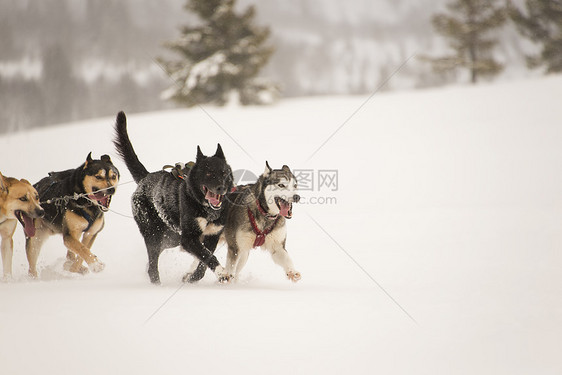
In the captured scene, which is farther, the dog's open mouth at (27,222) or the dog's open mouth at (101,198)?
the dog's open mouth at (27,222)

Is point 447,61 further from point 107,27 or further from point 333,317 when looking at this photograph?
point 333,317

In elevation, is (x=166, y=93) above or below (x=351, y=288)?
above

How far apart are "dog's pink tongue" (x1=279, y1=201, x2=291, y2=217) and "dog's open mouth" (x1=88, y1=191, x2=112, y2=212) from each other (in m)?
1.70

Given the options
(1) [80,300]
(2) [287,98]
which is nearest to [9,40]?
(2) [287,98]

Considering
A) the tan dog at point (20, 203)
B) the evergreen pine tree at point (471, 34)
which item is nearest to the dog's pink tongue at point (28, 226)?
the tan dog at point (20, 203)

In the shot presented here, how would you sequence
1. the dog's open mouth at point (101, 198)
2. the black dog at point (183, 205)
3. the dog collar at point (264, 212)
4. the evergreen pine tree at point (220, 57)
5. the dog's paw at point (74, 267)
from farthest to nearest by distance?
the evergreen pine tree at point (220, 57) → the dog's paw at point (74, 267) → the dog's open mouth at point (101, 198) → the dog collar at point (264, 212) → the black dog at point (183, 205)

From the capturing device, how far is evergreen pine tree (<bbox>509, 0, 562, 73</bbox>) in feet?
59.3

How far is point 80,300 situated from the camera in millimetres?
4652

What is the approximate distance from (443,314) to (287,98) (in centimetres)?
1460

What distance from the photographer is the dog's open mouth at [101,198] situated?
493 centimetres

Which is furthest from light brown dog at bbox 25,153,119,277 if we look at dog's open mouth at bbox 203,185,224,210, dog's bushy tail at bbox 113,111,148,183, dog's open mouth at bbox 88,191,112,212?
dog's open mouth at bbox 203,185,224,210

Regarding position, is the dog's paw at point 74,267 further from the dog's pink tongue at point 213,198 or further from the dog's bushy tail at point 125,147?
the dog's pink tongue at point 213,198

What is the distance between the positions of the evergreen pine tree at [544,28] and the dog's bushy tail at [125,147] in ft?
56.2

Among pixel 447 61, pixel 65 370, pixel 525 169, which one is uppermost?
pixel 447 61
